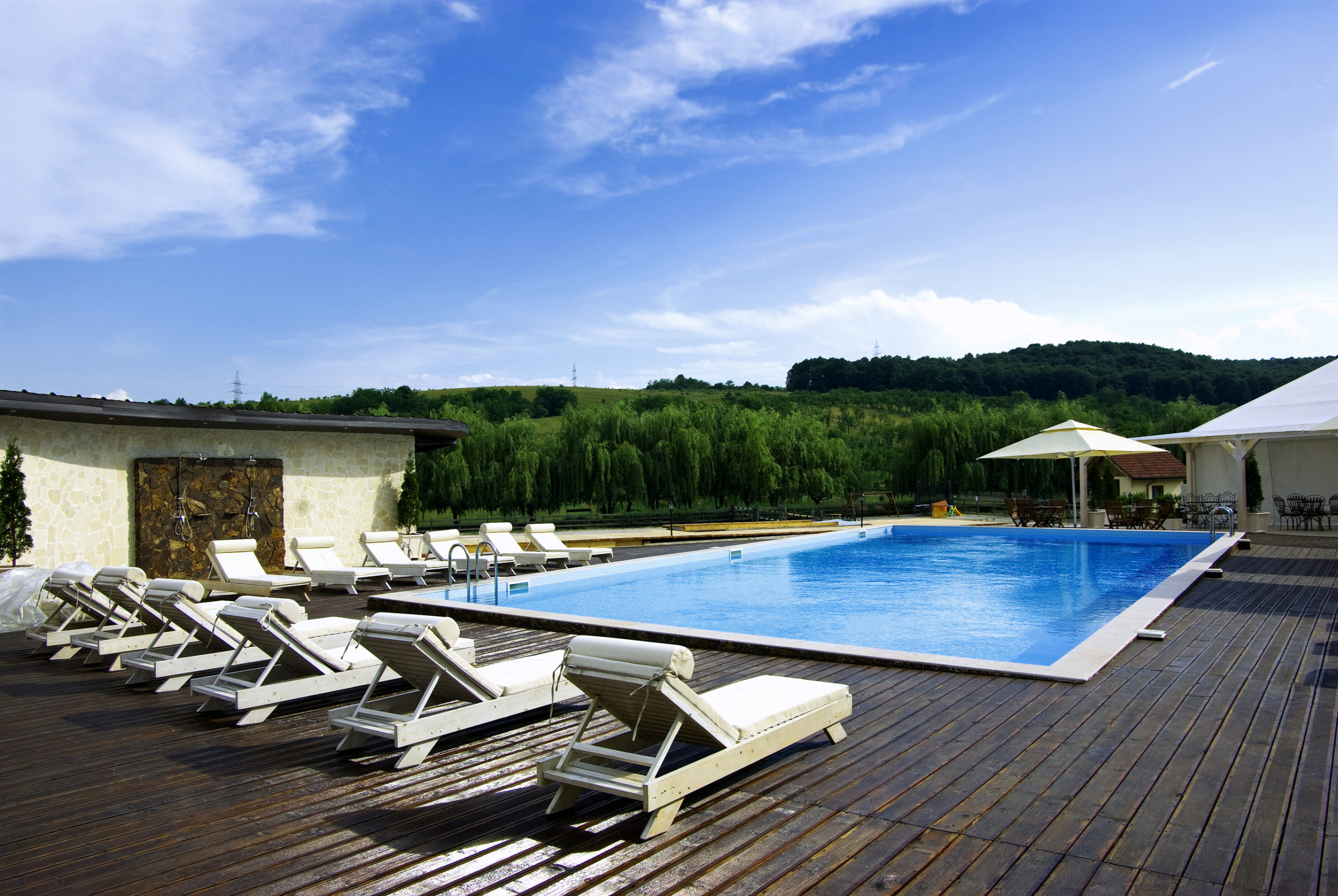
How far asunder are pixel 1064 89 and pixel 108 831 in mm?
12957

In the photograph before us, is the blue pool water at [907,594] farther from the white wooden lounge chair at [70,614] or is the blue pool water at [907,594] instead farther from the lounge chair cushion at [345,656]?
the lounge chair cushion at [345,656]

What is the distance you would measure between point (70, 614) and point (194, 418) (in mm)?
4106

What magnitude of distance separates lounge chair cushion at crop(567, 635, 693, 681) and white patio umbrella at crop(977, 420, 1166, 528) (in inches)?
556

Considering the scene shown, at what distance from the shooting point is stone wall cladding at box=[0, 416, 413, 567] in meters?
9.52

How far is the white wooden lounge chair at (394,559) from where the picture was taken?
32.6ft

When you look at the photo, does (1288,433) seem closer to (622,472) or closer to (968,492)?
(968,492)

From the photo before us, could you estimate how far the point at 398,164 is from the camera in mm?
18547

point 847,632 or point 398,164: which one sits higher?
point 398,164

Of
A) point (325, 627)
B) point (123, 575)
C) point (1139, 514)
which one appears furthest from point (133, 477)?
point (1139, 514)

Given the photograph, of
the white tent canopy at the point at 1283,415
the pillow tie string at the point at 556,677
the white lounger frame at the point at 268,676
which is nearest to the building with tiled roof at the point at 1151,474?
the white tent canopy at the point at 1283,415

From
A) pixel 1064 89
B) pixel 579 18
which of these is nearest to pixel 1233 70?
pixel 1064 89

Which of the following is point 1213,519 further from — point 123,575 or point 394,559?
point 123,575

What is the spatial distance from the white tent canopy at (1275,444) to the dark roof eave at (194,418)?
14803 mm

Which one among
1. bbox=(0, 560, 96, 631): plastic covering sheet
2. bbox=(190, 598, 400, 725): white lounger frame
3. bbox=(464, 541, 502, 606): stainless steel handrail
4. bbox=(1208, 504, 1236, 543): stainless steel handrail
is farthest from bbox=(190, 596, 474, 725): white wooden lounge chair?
bbox=(1208, 504, 1236, 543): stainless steel handrail
